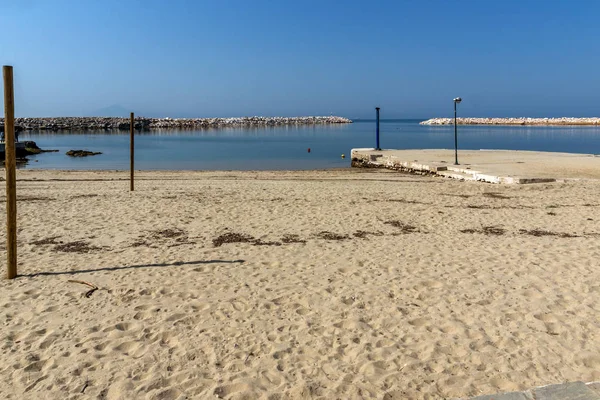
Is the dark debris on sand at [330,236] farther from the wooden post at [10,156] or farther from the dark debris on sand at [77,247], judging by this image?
the wooden post at [10,156]

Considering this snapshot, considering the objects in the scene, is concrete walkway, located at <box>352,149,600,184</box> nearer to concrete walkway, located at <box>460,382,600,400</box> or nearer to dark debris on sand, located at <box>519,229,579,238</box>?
dark debris on sand, located at <box>519,229,579,238</box>

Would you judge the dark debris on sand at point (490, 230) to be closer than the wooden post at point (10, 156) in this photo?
No

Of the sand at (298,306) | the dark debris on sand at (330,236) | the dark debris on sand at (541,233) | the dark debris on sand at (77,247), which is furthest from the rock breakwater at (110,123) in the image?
the dark debris on sand at (541,233)

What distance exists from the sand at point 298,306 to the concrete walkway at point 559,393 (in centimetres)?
31

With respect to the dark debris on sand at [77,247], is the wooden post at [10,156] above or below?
above

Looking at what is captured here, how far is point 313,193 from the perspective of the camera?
41.6 feet

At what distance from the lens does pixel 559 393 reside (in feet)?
9.79

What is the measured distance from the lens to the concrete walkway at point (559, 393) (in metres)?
2.94

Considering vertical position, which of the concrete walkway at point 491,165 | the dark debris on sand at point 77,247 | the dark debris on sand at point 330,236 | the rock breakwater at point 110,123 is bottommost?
the dark debris on sand at point 77,247

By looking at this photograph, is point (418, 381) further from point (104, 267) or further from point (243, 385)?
point (104, 267)

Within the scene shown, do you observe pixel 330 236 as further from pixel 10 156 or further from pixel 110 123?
pixel 110 123

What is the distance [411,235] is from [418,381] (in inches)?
179

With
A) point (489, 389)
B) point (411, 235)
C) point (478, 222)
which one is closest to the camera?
point (489, 389)

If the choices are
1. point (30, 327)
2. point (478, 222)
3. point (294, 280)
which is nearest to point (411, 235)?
point (478, 222)
